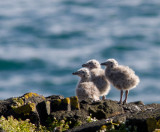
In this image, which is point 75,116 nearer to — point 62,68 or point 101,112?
point 101,112

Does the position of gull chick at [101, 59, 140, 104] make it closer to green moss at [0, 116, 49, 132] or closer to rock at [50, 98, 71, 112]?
rock at [50, 98, 71, 112]

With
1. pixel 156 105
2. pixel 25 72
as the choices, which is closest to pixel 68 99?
pixel 156 105

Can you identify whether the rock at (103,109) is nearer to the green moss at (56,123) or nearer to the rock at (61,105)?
the rock at (61,105)

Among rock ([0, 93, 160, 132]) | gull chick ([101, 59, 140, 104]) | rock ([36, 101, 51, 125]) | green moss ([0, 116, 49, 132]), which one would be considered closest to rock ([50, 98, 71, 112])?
rock ([0, 93, 160, 132])

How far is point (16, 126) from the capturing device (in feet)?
29.8

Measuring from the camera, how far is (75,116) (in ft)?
32.6

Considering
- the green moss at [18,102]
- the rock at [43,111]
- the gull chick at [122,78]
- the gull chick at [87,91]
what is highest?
the gull chick at [122,78]

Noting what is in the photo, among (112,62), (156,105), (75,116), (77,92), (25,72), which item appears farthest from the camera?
(25,72)

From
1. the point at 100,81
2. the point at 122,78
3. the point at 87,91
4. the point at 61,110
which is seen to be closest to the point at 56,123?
the point at 61,110

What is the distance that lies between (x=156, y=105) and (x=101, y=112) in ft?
5.82

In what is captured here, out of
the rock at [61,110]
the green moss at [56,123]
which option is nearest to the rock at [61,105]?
the rock at [61,110]

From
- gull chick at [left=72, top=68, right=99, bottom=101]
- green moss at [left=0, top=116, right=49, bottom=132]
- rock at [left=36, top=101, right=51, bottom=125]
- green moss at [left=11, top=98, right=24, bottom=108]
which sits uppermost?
gull chick at [left=72, top=68, right=99, bottom=101]

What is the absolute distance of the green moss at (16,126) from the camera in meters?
8.67

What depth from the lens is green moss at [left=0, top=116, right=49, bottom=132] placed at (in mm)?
8672
